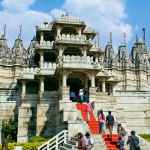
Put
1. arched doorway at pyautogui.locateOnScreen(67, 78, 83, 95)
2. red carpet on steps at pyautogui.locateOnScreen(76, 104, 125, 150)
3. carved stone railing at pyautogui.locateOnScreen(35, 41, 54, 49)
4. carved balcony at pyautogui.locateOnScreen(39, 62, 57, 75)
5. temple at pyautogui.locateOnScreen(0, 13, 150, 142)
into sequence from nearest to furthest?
red carpet on steps at pyautogui.locateOnScreen(76, 104, 125, 150), temple at pyautogui.locateOnScreen(0, 13, 150, 142), carved balcony at pyautogui.locateOnScreen(39, 62, 57, 75), arched doorway at pyautogui.locateOnScreen(67, 78, 83, 95), carved stone railing at pyautogui.locateOnScreen(35, 41, 54, 49)

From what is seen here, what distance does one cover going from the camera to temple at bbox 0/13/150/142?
23578 millimetres

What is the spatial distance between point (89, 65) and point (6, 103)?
13012 millimetres

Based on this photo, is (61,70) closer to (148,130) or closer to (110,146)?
(110,146)

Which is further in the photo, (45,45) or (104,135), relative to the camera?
(45,45)

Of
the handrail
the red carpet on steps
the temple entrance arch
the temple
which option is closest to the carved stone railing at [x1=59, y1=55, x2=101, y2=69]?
the temple

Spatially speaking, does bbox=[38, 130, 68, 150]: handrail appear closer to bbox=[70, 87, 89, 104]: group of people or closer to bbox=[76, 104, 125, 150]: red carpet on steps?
bbox=[76, 104, 125, 150]: red carpet on steps

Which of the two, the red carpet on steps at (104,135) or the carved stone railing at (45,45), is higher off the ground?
the carved stone railing at (45,45)

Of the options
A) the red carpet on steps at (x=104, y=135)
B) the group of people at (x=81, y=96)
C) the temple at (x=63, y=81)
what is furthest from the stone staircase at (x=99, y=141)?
the group of people at (x=81, y=96)

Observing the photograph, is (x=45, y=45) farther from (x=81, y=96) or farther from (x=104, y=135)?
(x=104, y=135)

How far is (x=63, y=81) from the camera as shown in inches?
930

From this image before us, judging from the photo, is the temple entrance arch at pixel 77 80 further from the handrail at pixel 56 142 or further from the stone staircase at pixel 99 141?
the handrail at pixel 56 142

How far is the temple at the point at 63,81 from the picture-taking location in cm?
2358

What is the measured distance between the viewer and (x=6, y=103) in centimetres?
3053

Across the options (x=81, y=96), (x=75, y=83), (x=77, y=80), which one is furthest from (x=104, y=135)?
(x=75, y=83)
